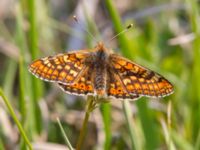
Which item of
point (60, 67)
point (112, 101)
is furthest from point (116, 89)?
point (60, 67)

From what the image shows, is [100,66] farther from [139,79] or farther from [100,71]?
[139,79]

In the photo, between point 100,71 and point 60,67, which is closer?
point 60,67

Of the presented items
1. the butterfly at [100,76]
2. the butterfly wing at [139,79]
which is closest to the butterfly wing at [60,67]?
the butterfly at [100,76]

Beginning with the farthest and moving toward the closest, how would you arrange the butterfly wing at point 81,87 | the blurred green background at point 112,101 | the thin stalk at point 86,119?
the blurred green background at point 112,101
the butterfly wing at point 81,87
the thin stalk at point 86,119

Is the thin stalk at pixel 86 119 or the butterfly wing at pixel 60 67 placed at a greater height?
the butterfly wing at pixel 60 67

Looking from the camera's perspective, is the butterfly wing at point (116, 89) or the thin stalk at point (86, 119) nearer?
the thin stalk at point (86, 119)

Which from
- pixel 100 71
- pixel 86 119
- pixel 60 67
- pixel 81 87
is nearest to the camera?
pixel 86 119

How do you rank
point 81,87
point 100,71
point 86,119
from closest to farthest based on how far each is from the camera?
1. point 86,119
2. point 81,87
3. point 100,71

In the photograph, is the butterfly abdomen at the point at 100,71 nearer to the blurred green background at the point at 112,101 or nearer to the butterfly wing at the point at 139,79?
the butterfly wing at the point at 139,79
